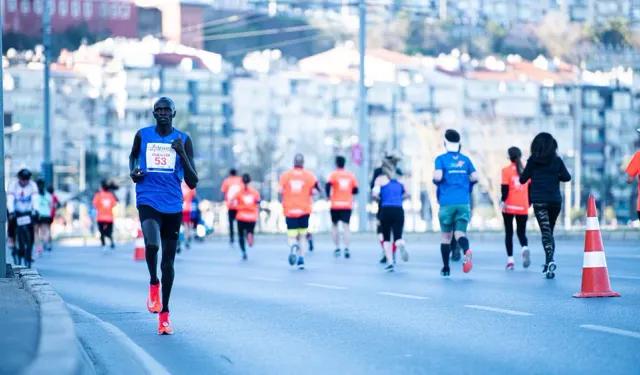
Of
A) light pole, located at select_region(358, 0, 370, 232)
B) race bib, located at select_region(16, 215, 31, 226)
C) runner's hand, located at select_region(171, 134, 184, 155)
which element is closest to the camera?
runner's hand, located at select_region(171, 134, 184, 155)

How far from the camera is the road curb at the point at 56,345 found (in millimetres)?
7281

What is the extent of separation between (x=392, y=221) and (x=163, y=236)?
11.1 meters

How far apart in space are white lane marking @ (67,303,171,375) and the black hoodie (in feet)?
20.9

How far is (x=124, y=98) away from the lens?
167625 millimetres

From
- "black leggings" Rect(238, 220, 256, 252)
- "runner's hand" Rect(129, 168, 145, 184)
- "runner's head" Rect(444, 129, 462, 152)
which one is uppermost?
"runner's head" Rect(444, 129, 462, 152)

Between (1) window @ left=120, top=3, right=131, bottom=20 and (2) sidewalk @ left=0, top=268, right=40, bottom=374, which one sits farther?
(1) window @ left=120, top=3, right=131, bottom=20

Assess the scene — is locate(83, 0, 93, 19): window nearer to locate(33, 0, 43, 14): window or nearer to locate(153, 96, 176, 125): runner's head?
locate(33, 0, 43, 14): window

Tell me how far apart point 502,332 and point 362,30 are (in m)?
38.5

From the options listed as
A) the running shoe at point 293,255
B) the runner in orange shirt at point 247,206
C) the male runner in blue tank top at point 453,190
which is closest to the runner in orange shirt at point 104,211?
the runner in orange shirt at point 247,206

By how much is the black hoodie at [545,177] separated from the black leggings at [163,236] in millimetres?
7393

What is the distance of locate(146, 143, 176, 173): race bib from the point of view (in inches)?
500

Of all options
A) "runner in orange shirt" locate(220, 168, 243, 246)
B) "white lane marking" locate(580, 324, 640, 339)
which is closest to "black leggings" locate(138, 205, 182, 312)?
"white lane marking" locate(580, 324, 640, 339)

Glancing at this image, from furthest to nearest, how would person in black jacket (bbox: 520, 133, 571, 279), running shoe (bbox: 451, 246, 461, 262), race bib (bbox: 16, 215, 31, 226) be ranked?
race bib (bbox: 16, 215, 31, 226) → running shoe (bbox: 451, 246, 461, 262) → person in black jacket (bbox: 520, 133, 571, 279)

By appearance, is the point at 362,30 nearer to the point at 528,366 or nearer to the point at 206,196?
the point at 528,366
